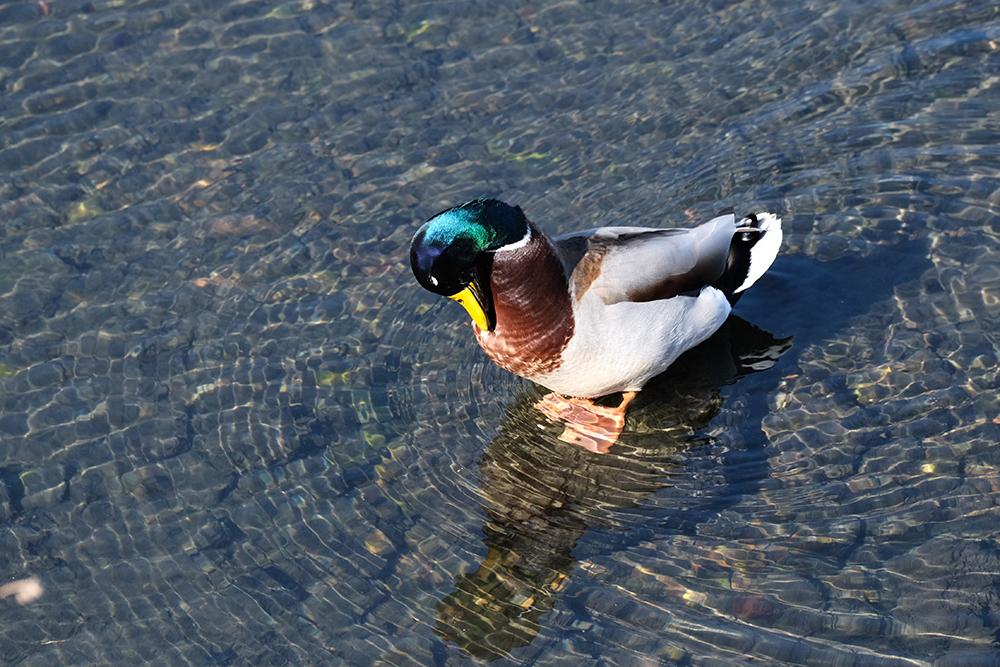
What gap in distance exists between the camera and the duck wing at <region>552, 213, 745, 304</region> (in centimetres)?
559

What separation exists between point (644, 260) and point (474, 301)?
80 centimetres

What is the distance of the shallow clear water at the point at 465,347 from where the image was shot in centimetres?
512

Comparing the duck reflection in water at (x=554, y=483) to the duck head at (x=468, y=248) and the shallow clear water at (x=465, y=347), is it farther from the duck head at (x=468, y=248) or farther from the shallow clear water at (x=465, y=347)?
the duck head at (x=468, y=248)

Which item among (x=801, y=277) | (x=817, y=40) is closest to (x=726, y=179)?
(x=801, y=277)

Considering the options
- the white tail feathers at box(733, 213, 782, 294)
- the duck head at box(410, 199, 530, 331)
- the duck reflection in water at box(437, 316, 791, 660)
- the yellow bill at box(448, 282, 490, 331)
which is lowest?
the duck reflection in water at box(437, 316, 791, 660)

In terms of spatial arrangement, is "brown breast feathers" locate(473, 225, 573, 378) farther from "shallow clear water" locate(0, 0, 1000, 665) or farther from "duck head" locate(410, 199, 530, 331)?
"shallow clear water" locate(0, 0, 1000, 665)

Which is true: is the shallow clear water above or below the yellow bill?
below

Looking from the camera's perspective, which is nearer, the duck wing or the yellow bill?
the yellow bill

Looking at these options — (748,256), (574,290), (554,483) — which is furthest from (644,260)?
(554,483)

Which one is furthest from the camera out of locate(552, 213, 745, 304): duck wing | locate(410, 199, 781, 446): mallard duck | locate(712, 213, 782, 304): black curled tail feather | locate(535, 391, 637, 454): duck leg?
locate(712, 213, 782, 304): black curled tail feather

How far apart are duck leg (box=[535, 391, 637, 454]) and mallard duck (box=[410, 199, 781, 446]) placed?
0.17 m

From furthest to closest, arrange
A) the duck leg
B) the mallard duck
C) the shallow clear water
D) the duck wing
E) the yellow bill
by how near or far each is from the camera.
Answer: the duck leg → the duck wing → the yellow bill → the mallard duck → the shallow clear water

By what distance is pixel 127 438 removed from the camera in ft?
19.5

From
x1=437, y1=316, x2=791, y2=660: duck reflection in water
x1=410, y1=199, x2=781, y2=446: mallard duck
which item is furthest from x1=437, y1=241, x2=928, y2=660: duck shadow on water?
x1=410, y1=199, x2=781, y2=446: mallard duck
